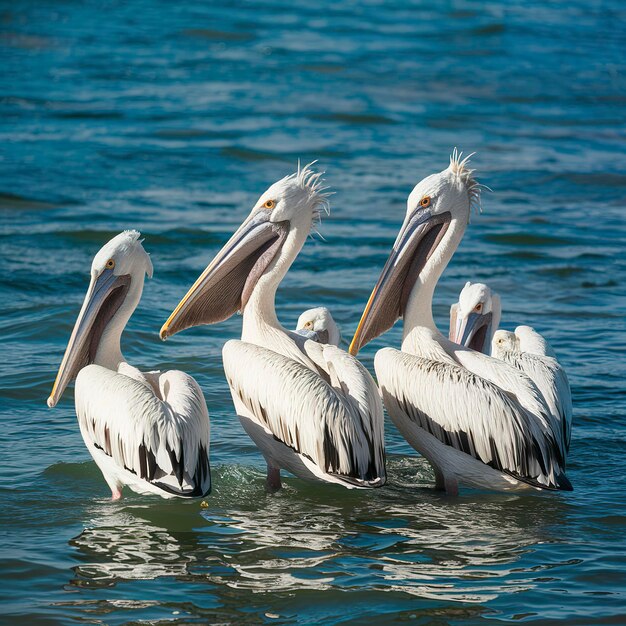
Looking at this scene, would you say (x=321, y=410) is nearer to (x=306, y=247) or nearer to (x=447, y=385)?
(x=447, y=385)

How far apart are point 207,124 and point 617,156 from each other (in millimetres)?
5933

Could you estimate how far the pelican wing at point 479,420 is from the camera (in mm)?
5605

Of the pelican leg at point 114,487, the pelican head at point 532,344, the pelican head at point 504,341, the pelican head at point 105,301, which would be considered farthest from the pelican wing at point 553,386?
the pelican leg at point 114,487

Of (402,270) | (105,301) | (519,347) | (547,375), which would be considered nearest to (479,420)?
(547,375)

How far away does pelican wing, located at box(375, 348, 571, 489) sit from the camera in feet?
18.4

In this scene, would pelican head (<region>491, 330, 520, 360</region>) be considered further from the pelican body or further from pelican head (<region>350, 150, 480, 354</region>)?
pelican head (<region>350, 150, 480, 354</region>)

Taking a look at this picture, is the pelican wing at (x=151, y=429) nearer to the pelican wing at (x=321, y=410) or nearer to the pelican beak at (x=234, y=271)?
the pelican wing at (x=321, y=410)

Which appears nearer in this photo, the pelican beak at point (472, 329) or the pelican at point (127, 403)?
the pelican at point (127, 403)

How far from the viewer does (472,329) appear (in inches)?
281

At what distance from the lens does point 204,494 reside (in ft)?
17.5

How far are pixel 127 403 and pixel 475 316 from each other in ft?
8.62

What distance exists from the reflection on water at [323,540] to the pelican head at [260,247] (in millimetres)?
961

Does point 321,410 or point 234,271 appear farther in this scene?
point 234,271

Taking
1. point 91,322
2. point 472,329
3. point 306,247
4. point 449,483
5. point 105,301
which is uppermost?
point 306,247
